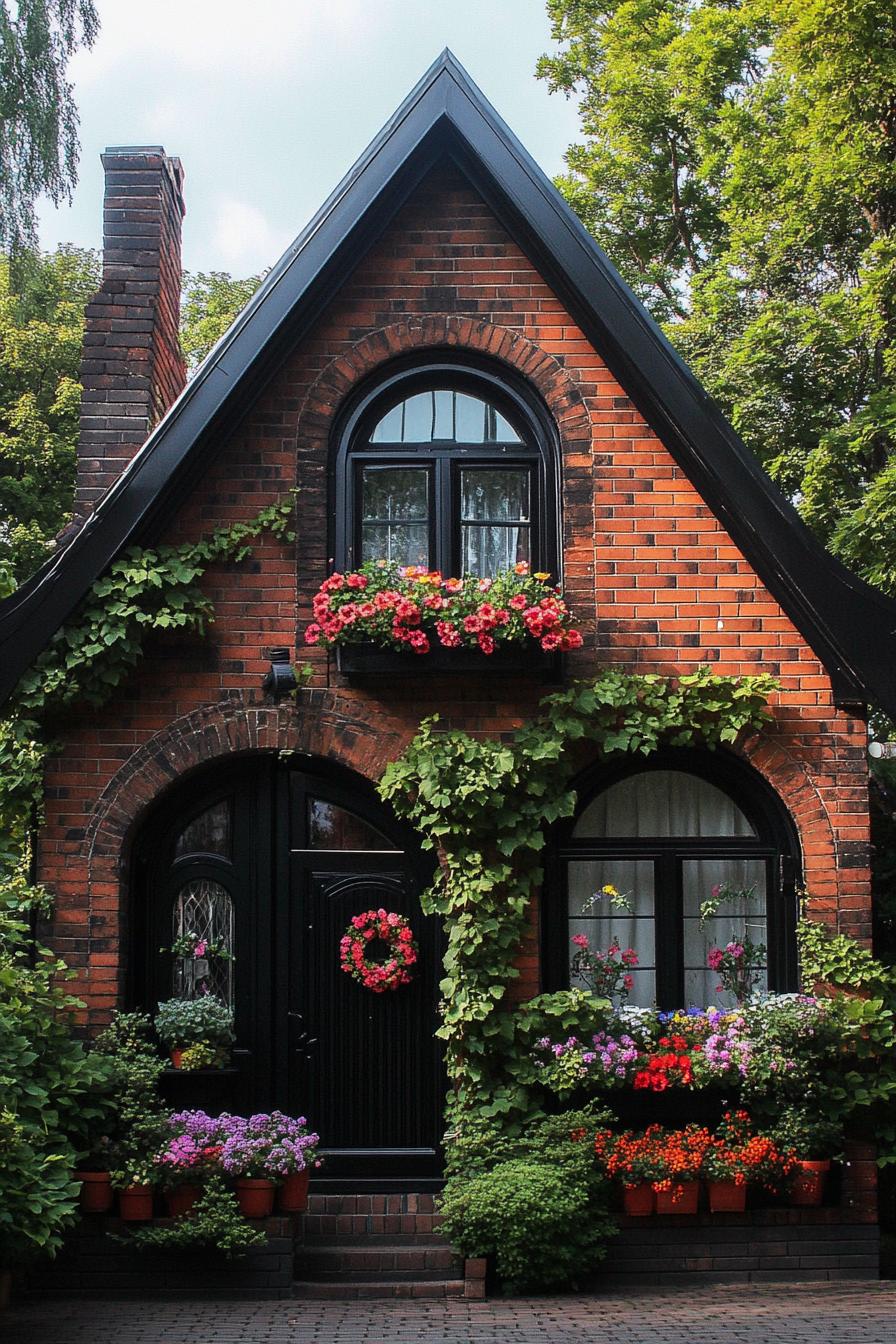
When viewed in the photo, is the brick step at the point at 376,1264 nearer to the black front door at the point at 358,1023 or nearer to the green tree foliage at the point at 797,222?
the black front door at the point at 358,1023

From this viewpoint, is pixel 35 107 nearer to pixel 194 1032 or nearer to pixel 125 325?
pixel 125 325

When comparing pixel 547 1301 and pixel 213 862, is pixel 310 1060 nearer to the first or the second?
pixel 213 862

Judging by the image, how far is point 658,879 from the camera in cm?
942

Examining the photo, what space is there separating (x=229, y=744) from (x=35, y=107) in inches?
277

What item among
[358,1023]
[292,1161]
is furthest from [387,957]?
[292,1161]

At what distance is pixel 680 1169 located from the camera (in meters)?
8.37

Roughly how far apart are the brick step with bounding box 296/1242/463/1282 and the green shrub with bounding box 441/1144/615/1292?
373 millimetres

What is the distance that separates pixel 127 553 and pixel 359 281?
236 centimetres

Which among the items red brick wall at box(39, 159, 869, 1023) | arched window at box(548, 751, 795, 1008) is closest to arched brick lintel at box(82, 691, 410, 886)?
red brick wall at box(39, 159, 869, 1023)

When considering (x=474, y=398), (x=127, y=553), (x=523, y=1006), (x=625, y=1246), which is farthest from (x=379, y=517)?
(x=625, y=1246)

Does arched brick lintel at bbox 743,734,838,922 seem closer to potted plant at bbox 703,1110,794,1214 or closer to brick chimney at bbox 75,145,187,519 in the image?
potted plant at bbox 703,1110,794,1214

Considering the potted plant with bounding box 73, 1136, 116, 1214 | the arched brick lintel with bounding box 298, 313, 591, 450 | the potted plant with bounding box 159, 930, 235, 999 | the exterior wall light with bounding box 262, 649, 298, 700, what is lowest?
the potted plant with bounding box 73, 1136, 116, 1214

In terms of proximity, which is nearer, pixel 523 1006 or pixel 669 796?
pixel 523 1006

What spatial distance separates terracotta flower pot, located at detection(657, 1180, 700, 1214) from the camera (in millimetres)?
→ 8438
